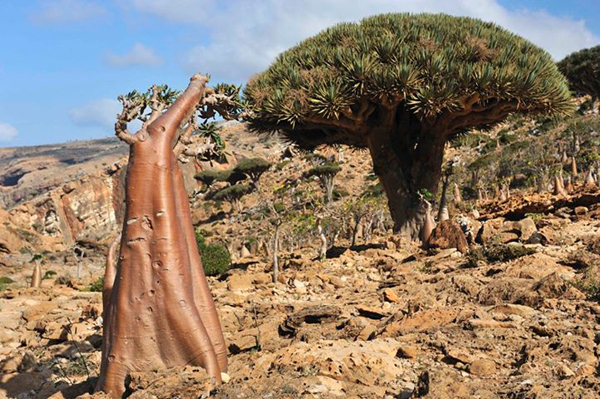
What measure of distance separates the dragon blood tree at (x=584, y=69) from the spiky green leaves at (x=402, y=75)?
896 inches

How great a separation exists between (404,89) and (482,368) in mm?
8216

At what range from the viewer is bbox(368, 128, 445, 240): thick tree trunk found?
14.0 meters

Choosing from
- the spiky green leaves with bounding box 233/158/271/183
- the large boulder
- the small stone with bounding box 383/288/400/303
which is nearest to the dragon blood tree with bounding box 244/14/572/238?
the large boulder

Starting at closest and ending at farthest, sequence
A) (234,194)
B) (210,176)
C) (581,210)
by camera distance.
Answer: (581,210)
(234,194)
(210,176)

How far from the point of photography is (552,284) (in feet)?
22.3

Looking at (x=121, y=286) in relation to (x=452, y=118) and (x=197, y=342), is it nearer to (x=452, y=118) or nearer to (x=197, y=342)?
(x=197, y=342)

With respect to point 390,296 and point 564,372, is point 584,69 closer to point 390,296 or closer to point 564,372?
point 390,296

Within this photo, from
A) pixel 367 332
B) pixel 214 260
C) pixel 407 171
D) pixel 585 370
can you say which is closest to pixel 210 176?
pixel 407 171

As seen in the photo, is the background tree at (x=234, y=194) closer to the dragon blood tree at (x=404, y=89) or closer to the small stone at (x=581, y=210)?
the dragon blood tree at (x=404, y=89)

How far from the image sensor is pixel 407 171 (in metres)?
14.3

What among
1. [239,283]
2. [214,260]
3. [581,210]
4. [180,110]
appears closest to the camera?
[180,110]

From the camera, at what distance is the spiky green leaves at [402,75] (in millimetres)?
12188

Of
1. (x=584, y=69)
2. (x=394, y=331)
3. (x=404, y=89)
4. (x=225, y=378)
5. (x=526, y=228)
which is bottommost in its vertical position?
(x=225, y=378)

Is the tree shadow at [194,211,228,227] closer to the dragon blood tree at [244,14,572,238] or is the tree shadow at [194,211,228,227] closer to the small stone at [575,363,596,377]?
the dragon blood tree at [244,14,572,238]
